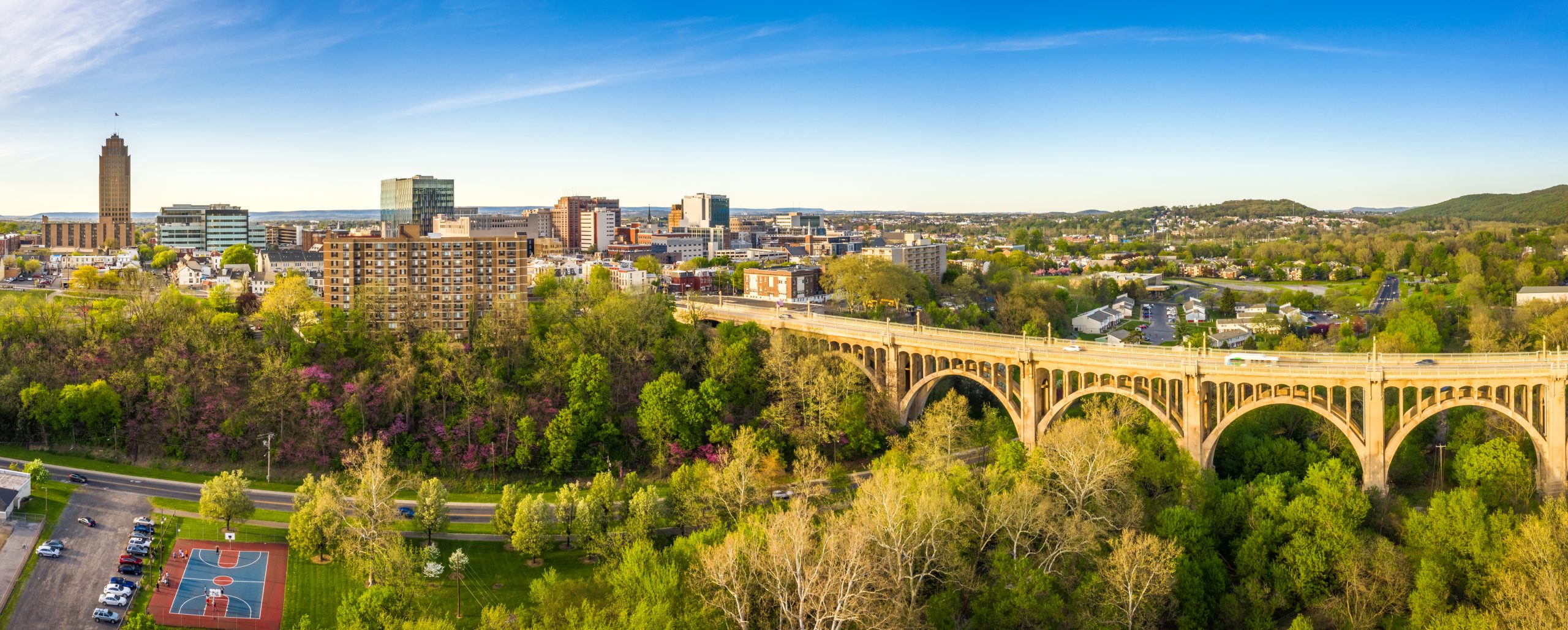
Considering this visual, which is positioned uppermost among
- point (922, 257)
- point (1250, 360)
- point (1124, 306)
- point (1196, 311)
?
point (922, 257)

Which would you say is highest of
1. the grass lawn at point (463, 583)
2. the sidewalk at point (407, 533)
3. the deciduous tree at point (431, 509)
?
the deciduous tree at point (431, 509)

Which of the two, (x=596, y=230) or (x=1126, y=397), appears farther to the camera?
(x=596, y=230)

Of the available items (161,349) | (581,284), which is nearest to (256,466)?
(161,349)

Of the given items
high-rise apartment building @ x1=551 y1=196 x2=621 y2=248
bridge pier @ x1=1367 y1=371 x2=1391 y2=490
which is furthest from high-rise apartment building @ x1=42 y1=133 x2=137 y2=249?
bridge pier @ x1=1367 y1=371 x2=1391 y2=490

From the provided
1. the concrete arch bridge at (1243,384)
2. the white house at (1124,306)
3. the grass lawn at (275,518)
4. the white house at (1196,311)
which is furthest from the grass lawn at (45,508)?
the white house at (1196,311)

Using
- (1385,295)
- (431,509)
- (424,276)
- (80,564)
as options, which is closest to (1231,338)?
(1385,295)

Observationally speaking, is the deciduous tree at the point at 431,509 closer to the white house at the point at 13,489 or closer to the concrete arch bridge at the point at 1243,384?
the white house at the point at 13,489

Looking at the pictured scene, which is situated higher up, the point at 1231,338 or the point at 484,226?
the point at 484,226

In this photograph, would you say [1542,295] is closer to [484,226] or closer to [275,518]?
[275,518]
